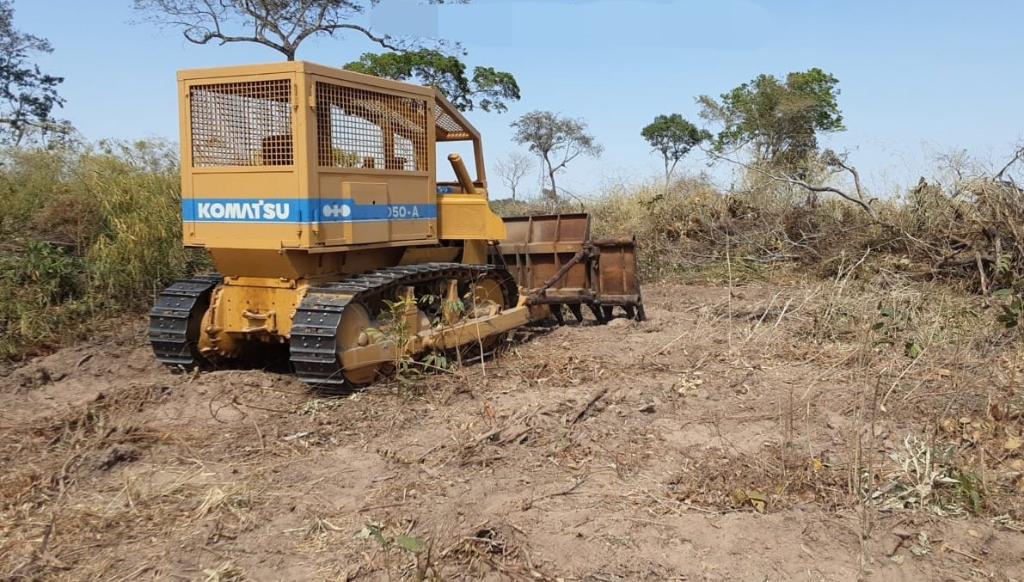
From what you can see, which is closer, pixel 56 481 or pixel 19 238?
pixel 56 481

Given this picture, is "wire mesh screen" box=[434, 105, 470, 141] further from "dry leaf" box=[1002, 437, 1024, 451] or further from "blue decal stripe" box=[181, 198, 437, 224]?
"dry leaf" box=[1002, 437, 1024, 451]

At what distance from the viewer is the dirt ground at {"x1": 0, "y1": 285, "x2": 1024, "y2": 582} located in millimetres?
3303

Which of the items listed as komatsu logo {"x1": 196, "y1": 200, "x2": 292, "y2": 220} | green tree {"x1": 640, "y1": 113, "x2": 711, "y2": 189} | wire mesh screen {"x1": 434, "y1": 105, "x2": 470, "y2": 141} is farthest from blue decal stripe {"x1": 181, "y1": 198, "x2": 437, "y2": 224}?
green tree {"x1": 640, "y1": 113, "x2": 711, "y2": 189}

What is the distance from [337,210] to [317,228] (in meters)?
0.25

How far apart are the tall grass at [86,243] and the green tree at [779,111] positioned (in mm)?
15950

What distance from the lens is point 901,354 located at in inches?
256

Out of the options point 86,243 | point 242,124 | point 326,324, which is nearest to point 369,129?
point 242,124

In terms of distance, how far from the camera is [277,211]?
224 inches

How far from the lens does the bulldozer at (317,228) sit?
5.64 meters

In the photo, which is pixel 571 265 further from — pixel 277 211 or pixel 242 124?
pixel 242 124

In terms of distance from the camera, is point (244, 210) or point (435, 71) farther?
point (435, 71)

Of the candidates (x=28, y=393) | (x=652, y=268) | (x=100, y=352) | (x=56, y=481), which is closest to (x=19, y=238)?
(x=100, y=352)

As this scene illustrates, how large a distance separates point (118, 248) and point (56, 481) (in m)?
4.57

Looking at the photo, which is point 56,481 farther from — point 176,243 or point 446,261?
point 176,243
